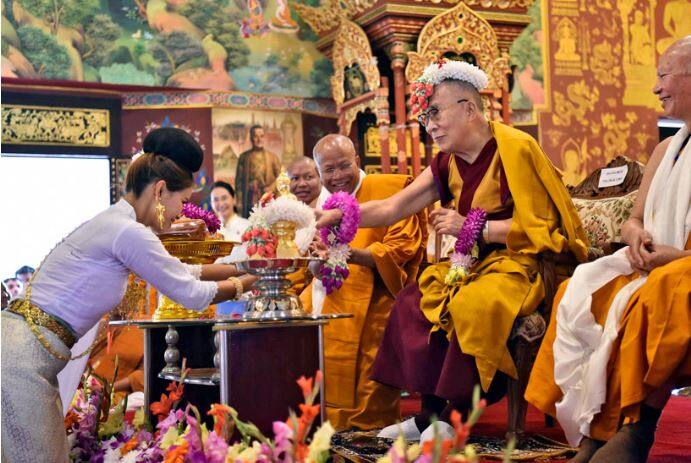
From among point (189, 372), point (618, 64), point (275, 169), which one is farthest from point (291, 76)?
point (189, 372)

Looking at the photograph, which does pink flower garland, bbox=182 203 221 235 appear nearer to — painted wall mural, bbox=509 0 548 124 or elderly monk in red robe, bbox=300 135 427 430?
elderly monk in red robe, bbox=300 135 427 430

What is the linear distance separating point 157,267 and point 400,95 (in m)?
5.50

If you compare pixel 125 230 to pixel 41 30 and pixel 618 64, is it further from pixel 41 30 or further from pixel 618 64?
pixel 618 64

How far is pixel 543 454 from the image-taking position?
11.0ft

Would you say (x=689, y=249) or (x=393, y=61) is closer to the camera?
(x=689, y=249)

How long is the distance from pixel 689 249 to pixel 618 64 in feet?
26.7

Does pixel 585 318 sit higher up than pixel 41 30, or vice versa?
pixel 41 30

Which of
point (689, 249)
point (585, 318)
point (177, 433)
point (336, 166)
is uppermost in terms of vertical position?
point (336, 166)

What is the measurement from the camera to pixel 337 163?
4.65 metres

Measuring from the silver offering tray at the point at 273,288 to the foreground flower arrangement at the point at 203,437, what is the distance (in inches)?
10.7

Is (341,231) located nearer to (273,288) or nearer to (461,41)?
(273,288)

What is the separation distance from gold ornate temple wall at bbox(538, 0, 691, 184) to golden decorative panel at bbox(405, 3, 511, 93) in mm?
2339

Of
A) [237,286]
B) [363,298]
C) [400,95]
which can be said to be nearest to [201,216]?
[363,298]

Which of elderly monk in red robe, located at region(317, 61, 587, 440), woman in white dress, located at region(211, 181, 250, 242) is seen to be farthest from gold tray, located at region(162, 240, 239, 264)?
woman in white dress, located at region(211, 181, 250, 242)
